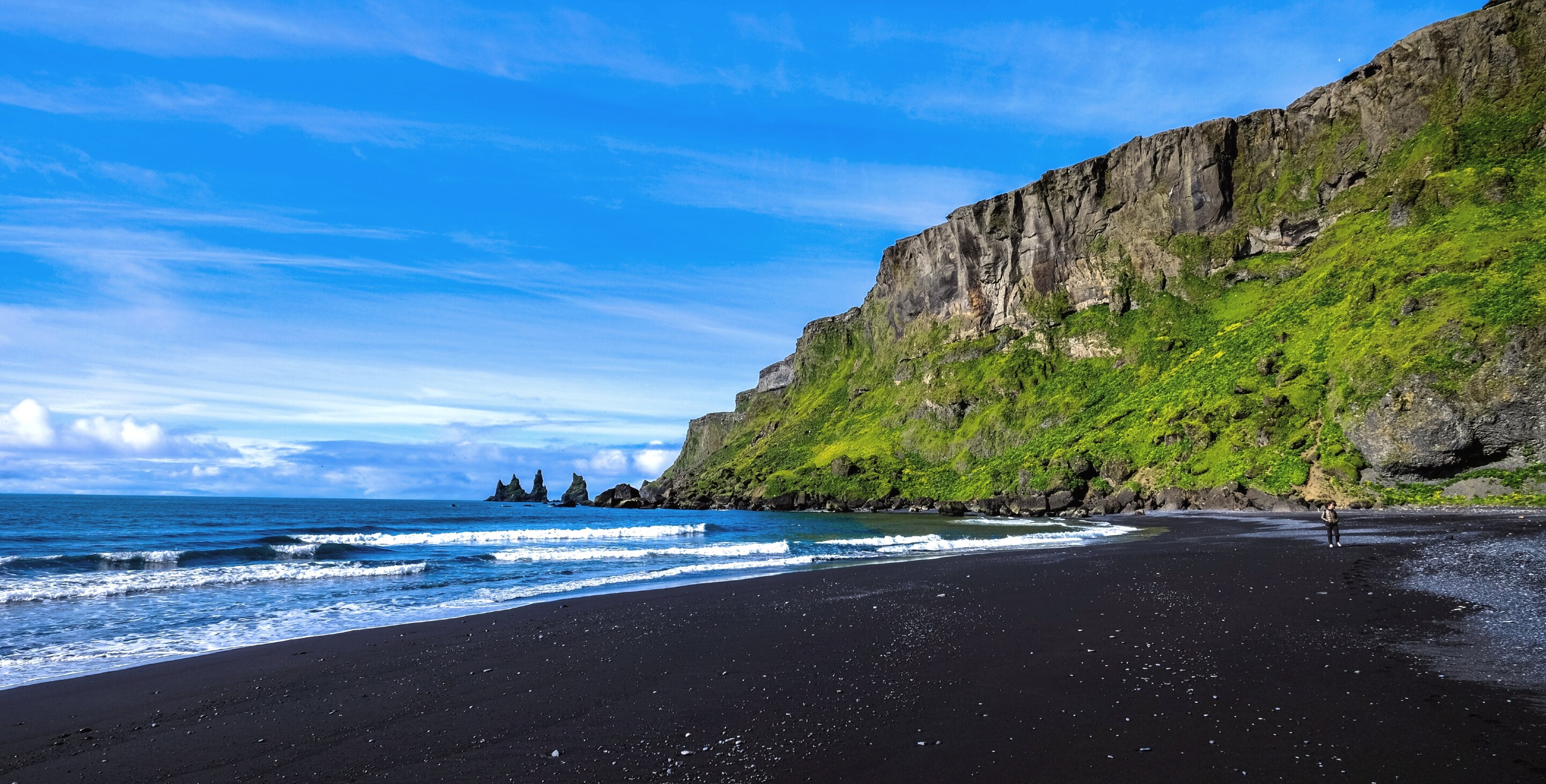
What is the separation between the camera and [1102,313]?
329ft

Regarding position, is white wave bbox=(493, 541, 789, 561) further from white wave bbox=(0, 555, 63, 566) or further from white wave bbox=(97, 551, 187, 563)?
white wave bbox=(0, 555, 63, 566)

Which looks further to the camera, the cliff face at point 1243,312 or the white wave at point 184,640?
the cliff face at point 1243,312

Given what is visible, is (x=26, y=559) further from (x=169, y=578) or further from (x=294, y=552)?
(x=169, y=578)

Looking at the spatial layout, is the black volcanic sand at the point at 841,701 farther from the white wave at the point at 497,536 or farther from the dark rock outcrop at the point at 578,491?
the dark rock outcrop at the point at 578,491

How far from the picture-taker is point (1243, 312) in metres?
83.1

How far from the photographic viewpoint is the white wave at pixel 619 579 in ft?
67.6

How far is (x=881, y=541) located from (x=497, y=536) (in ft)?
95.9

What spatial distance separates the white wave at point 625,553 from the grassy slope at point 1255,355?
38268 millimetres

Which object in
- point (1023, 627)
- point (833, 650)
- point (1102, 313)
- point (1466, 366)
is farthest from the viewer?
point (1102, 313)

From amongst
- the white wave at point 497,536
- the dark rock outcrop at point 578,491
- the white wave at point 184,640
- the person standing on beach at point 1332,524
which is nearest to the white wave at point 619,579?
the white wave at point 184,640

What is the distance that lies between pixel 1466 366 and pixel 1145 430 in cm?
3014

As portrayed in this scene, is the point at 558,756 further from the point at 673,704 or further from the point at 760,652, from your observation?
the point at 760,652

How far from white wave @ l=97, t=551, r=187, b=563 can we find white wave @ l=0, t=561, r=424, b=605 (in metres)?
5.53

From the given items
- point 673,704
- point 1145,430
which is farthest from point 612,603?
point 1145,430
